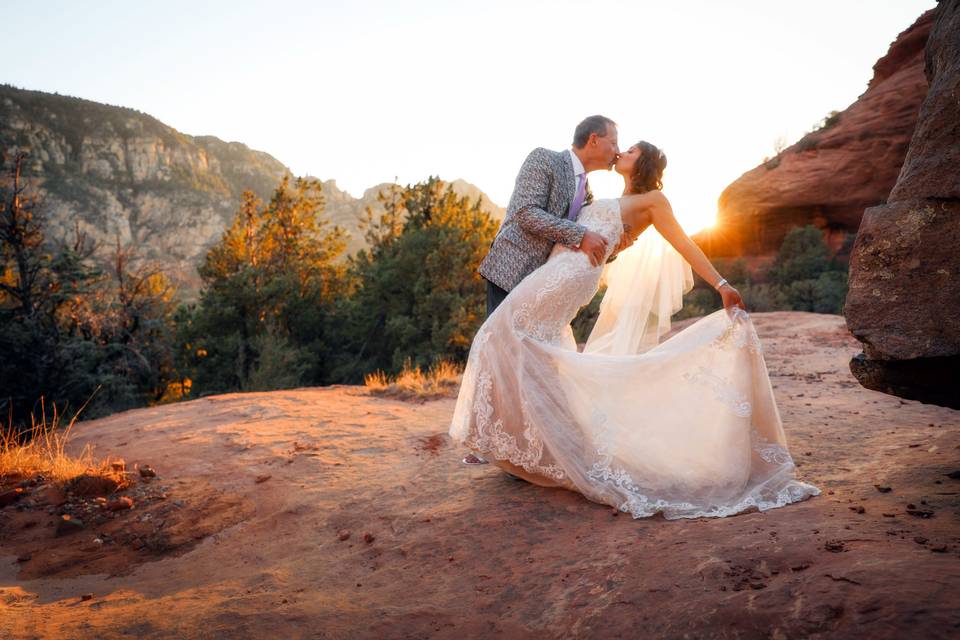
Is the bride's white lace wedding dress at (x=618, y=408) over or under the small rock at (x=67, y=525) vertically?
over

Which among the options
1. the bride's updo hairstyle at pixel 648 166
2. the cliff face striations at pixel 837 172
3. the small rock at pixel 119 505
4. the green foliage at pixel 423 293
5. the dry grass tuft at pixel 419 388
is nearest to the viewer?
the bride's updo hairstyle at pixel 648 166

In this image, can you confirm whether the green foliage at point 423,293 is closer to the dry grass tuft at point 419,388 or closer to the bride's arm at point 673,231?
the dry grass tuft at point 419,388

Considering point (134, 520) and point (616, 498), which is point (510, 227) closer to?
point (616, 498)

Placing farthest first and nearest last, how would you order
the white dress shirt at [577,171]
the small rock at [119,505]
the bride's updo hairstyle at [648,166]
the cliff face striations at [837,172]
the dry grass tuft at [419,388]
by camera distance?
the cliff face striations at [837,172] → the dry grass tuft at [419,388] → the small rock at [119,505] → the white dress shirt at [577,171] → the bride's updo hairstyle at [648,166]

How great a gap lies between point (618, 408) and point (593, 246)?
95cm

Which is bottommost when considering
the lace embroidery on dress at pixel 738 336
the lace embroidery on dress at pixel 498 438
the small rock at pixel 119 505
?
the small rock at pixel 119 505

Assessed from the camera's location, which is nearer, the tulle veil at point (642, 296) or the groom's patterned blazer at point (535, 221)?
the groom's patterned blazer at point (535, 221)

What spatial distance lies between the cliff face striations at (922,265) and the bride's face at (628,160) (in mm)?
1293

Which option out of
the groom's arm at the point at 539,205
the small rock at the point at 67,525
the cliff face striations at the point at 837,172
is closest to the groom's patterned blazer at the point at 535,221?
the groom's arm at the point at 539,205

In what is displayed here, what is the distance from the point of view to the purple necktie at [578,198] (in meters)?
3.42

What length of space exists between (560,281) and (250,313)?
1470 cm

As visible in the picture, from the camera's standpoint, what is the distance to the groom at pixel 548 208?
320cm

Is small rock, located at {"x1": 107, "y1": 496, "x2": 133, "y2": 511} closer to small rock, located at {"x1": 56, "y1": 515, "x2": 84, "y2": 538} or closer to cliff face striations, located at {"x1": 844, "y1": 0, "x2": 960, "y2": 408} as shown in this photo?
small rock, located at {"x1": 56, "y1": 515, "x2": 84, "y2": 538}

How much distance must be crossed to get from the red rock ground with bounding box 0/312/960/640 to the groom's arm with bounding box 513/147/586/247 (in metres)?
1.51
